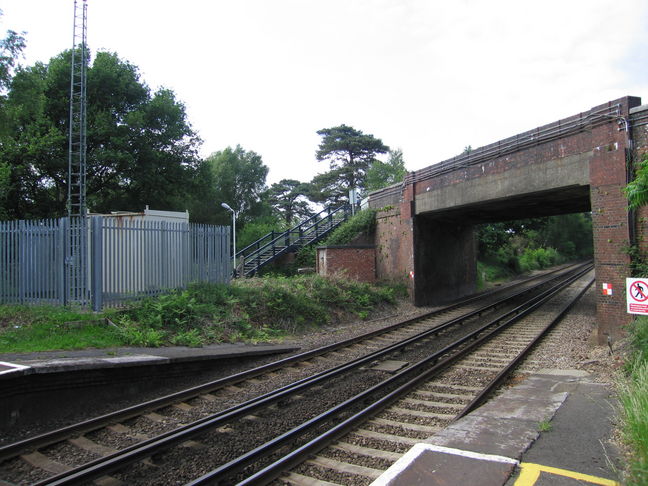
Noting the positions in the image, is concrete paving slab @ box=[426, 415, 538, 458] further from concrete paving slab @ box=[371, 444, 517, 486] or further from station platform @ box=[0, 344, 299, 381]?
station platform @ box=[0, 344, 299, 381]

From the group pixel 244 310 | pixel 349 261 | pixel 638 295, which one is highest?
pixel 349 261

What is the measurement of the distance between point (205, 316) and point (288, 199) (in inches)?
1915

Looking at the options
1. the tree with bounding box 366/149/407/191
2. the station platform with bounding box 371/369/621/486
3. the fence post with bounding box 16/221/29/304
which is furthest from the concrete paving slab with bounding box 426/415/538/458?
the tree with bounding box 366/149/407/191

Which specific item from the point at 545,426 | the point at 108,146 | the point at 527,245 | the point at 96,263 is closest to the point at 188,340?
the point at 96,263

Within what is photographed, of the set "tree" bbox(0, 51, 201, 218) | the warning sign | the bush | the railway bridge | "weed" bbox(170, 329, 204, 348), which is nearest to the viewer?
the warning sign

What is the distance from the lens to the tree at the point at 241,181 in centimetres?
5244

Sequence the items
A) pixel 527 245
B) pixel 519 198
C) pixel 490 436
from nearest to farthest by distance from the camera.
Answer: pixel 490 436 → pixel 519 198 → pixel 527 245

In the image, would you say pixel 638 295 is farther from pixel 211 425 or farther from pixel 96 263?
pixel 96 263

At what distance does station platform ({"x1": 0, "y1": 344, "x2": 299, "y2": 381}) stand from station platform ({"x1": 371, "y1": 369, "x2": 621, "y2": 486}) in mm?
5225

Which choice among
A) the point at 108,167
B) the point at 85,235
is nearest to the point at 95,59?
the point at 108,167

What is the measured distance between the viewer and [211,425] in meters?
5.69

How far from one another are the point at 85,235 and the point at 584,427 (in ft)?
34.3

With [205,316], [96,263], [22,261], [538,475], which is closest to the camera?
[538,475]

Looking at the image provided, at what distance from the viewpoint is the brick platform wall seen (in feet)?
63.4
